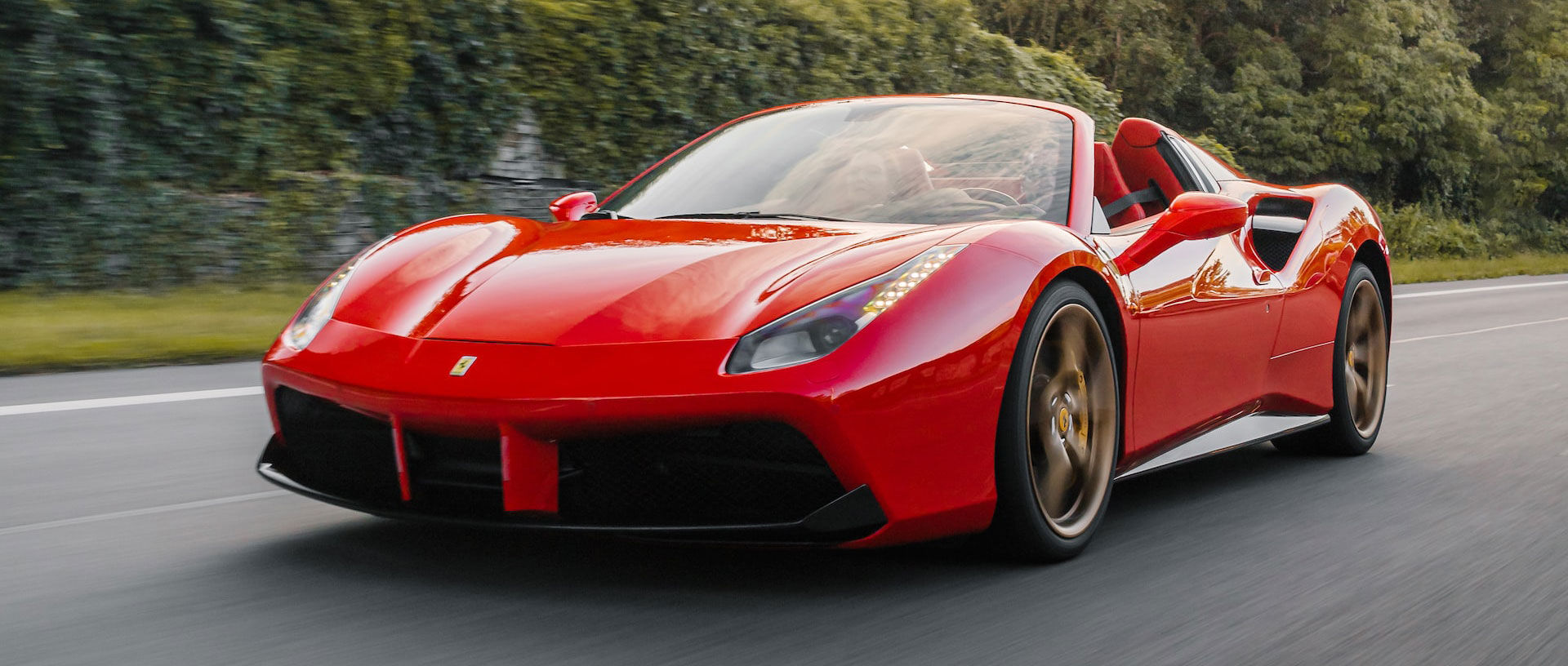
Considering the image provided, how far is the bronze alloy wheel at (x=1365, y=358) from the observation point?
5.54 m

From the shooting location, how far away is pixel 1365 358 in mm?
5703

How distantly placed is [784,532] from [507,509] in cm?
53

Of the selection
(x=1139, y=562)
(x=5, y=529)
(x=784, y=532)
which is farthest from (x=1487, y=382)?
(x=5, y=529)

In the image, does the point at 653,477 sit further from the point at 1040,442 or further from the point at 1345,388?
the point at 1345,388

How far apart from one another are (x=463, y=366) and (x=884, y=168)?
155 cm

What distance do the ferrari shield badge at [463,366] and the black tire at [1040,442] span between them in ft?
3.69

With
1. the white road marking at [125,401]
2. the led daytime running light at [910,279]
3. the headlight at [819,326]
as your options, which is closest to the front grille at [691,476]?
the headlight at [819,326]

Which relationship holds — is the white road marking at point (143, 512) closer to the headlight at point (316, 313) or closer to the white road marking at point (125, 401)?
the headlight at point (316, 313)

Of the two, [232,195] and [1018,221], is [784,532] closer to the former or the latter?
[1018,221]

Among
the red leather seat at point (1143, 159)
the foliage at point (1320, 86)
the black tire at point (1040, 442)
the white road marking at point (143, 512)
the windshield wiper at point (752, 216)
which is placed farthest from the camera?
the foliage at point (1320, 86)

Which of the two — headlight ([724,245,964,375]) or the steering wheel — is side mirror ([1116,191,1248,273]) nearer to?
the steering wheel

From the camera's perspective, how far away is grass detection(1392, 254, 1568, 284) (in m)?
23.3

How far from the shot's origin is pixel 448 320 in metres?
3.25

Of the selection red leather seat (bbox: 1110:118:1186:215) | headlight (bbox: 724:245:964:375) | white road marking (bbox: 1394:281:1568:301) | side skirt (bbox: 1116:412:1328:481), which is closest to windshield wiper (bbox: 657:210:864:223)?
headlight (bbox: 724:245:964:375)
